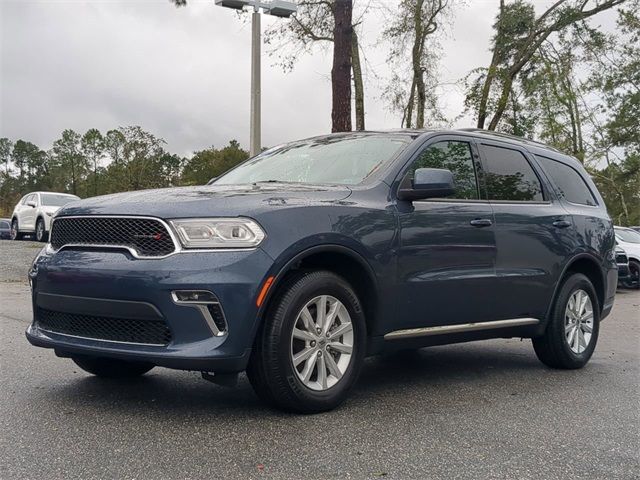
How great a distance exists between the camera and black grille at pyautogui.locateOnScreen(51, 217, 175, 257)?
3844 millimetres

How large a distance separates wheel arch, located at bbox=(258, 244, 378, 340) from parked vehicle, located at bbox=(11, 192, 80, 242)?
16.7m

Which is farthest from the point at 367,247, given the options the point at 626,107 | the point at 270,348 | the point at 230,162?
the point at 230,162

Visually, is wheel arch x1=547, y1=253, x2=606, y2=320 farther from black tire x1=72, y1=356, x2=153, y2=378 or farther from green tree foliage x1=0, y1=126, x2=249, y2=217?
green tree foliage x1=0, y1=126, x2=249, y2=217

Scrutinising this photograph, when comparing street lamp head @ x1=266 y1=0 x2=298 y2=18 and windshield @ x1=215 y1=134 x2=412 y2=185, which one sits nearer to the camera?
windshield @ x1=215 y1=134 x2=412 y2=185

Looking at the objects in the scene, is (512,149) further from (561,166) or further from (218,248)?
(218,248)

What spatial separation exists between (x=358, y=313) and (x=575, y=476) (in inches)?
59.6

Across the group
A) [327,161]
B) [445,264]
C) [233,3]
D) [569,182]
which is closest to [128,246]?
[327,161]

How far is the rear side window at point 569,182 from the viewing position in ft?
21.1

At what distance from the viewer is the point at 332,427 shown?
395 centimetres

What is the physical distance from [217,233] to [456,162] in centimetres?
231

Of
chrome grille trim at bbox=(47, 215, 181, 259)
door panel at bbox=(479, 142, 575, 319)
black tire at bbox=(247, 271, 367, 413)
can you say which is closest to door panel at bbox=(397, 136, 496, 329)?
door panel at bbox=(479, 142, 575, 319)

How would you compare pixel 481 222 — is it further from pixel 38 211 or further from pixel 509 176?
pixel 38 211

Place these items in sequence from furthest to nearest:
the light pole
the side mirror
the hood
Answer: the light pole, the side mirror, the hood

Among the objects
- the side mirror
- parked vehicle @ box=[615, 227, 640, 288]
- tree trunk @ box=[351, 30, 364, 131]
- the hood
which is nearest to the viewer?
the hood
